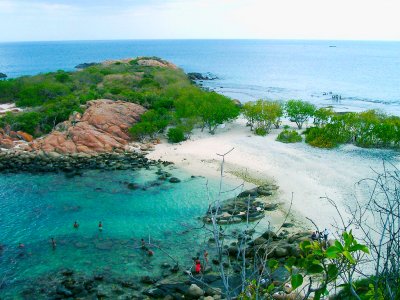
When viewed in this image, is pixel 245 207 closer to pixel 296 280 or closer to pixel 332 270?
pixel 332 270

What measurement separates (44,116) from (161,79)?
1268 inches

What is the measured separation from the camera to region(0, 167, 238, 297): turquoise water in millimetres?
24031

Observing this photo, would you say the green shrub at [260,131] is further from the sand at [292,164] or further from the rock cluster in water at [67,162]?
the rock cluster in water at [67,162]

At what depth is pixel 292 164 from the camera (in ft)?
132

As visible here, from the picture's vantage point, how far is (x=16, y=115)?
5472cm

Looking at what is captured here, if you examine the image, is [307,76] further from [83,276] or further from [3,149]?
[83,276]

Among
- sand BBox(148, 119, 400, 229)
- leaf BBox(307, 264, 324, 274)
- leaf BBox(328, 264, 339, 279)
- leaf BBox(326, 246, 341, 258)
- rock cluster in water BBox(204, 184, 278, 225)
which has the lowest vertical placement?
rock cluster in water BBox(204, 184, 278, 225)

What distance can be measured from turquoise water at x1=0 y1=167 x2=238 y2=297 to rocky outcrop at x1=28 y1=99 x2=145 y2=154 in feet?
22.8

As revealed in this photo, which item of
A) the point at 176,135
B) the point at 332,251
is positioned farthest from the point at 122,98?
the point at 332,251

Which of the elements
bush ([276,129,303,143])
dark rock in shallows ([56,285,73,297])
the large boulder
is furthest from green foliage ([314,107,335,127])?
dark rock in shallows ([56,285,73,297])

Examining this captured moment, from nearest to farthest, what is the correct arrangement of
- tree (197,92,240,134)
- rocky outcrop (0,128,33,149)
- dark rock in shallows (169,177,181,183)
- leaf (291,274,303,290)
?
leaf (291,274,303,290) < dark rock in shallows (169,177,181,183) < rocky outcrop (0,128,33,149) < tree (197,92,240,134)

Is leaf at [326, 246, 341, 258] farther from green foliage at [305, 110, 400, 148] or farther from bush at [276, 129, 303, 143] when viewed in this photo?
bush at [276, 129, 303, 143]

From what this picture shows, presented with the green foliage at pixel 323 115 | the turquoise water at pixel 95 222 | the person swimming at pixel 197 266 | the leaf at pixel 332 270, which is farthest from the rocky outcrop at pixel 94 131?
the leaf at pixel 332 270

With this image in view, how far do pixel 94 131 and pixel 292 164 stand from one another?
26.6m
